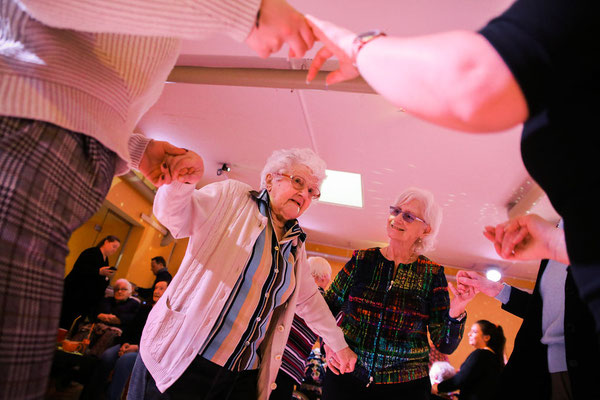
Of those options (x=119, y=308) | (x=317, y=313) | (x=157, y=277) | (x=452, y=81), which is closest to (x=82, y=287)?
(x=119, y=308)

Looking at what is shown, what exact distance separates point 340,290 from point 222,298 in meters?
1.02

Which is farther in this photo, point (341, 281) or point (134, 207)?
point (134, 207)

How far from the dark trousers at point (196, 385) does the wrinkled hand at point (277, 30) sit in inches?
48.1

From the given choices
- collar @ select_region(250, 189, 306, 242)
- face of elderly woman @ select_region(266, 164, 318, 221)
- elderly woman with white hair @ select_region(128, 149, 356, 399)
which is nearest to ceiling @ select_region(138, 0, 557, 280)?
face of elderly woman @ select_region(266, 164, 318, 221)

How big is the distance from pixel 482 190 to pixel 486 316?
557 centimetres

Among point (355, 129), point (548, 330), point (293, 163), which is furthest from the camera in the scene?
point (355, 129)

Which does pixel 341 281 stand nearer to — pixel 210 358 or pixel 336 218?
pixel 210 358

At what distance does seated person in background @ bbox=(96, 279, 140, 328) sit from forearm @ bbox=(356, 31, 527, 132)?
5312 millimetres

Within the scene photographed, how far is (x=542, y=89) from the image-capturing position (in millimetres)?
526

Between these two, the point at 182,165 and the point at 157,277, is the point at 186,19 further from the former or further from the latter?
the point at 157,277

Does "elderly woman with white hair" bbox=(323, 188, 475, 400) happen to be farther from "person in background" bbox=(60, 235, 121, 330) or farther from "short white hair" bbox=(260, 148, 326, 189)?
"person in background" bbox=(60, 235, 121, 330)

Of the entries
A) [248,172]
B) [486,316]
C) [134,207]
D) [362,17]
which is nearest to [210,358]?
[362,17]

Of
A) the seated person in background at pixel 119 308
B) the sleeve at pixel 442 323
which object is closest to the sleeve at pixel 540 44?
the sleeve at pixel 442 323

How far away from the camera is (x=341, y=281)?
239 centimetres
